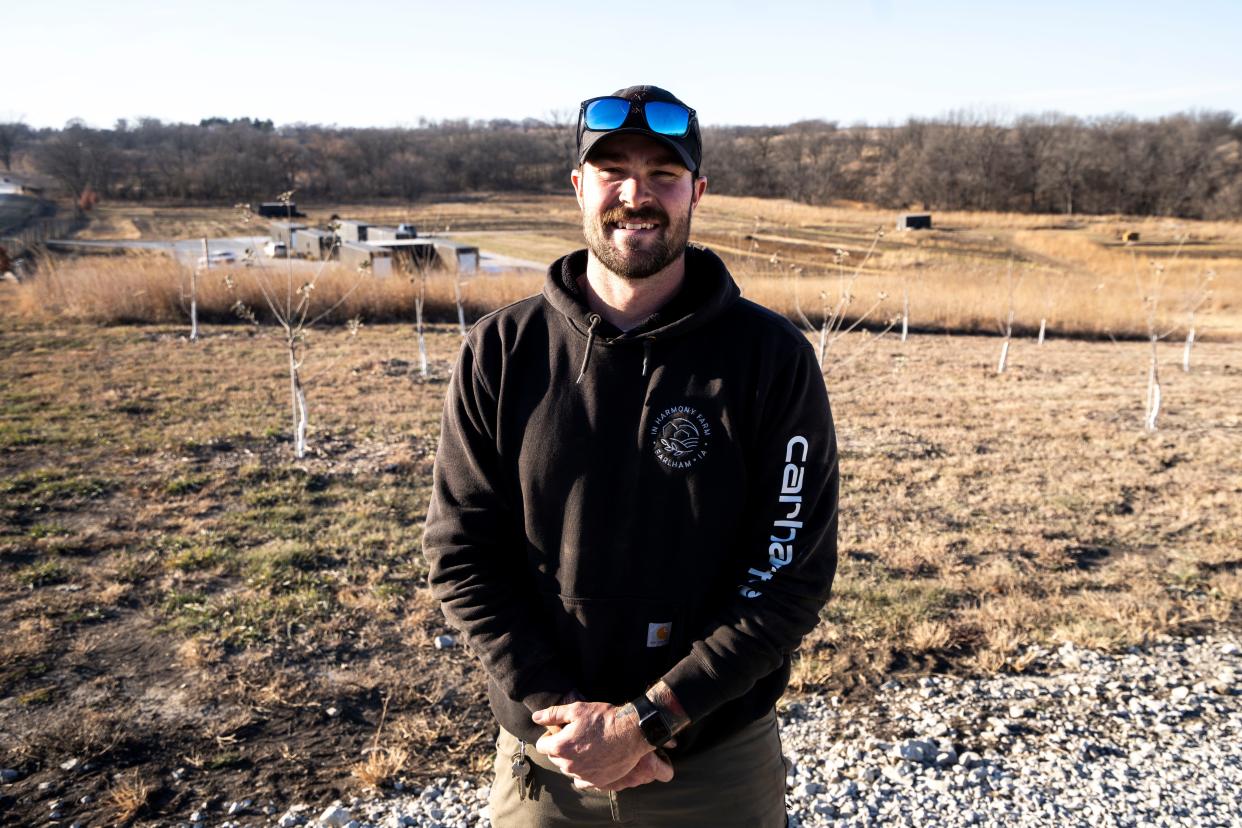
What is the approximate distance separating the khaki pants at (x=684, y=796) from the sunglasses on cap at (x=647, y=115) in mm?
1494

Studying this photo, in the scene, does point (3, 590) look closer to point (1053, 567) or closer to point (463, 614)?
point (463, 614)

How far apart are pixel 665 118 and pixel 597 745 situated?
1460 mm

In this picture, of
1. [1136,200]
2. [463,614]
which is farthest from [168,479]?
[1136,200]

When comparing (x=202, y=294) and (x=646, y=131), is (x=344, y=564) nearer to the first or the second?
(x=646, y=131)

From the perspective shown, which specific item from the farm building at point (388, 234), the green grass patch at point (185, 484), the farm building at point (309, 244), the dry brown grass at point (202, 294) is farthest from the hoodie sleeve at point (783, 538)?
the farm building at point (388, 234)

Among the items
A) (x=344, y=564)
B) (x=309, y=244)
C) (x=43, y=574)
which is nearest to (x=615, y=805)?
(x=344, y=564)

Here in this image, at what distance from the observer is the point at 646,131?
2.10 meters

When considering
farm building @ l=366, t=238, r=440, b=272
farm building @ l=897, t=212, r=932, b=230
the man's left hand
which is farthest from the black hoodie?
farm building @ l=897, t=212, r=932, b=230

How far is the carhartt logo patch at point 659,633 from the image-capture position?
2.19 meters

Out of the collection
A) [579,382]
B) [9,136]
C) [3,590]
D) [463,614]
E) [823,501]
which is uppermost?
[9,136]

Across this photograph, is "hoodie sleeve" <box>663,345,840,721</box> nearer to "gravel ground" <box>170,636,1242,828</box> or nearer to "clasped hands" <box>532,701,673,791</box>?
"clasped hands" <box>532,701,673,791</box>

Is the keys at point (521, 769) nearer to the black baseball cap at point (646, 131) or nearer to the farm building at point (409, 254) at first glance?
the black baseball cap at point (646, 131)

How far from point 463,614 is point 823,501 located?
0.93 meters

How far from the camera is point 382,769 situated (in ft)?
13.0
